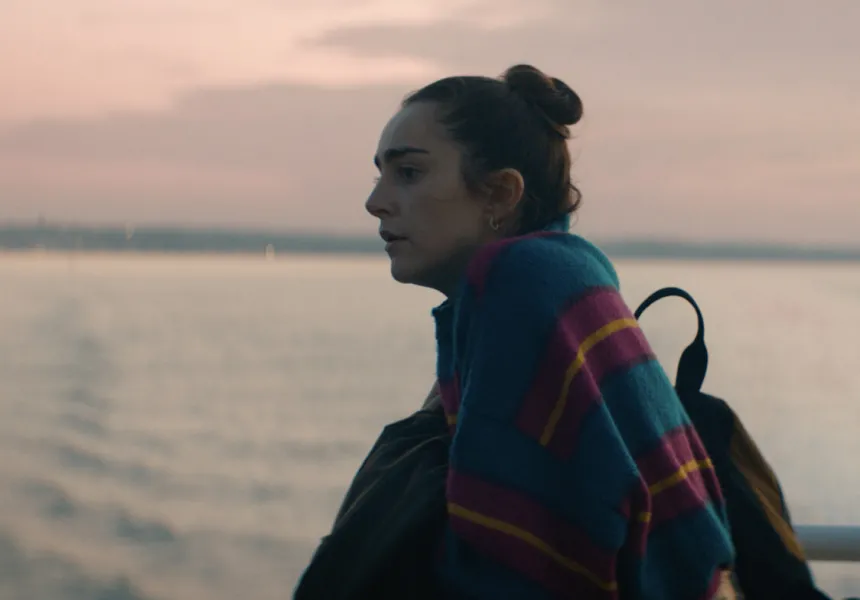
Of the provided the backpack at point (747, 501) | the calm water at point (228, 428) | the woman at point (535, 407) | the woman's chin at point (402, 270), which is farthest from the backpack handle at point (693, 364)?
the calm water at point (228, 428)

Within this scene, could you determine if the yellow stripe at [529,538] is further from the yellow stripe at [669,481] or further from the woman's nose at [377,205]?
the woman's nose at [377,205]

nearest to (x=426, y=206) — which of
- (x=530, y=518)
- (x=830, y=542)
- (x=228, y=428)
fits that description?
(x=530, y=518)

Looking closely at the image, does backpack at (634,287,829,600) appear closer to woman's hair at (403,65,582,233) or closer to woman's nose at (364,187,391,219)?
woman's hair at (403,65,582,233)

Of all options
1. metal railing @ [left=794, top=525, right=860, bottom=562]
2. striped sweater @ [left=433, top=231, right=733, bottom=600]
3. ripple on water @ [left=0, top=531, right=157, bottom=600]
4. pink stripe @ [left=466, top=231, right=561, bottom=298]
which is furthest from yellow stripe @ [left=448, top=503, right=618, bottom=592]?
ripple on water @ [left=0, top=531, right=157, bottom=600]

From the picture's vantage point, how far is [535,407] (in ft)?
3.59

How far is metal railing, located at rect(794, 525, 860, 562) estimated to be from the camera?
1.62 meters

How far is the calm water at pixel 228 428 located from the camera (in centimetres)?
1057

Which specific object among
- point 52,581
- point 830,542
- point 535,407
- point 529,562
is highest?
point 535,407

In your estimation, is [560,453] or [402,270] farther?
[402,270]

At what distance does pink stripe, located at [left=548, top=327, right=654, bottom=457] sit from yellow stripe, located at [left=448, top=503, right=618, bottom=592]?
0.08m

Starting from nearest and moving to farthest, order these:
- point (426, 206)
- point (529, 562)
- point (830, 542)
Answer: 1. point (529, 562)
2. point (426, 206)
3. point (830, 542)

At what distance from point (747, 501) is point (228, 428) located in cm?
1626

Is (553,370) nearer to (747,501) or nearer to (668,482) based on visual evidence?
(668,482)

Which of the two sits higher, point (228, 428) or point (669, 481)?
→ point (669, 481)
